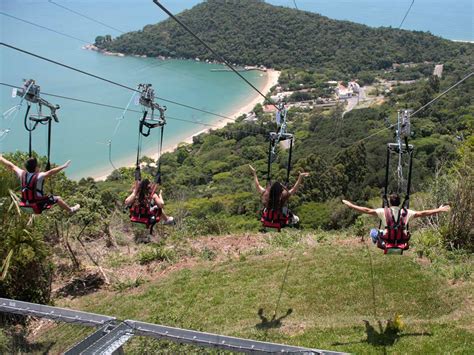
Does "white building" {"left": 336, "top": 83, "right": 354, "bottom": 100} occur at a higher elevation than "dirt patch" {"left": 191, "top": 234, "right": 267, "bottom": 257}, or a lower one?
higher

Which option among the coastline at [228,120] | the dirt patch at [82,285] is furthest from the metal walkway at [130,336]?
the coastline at [228,120]

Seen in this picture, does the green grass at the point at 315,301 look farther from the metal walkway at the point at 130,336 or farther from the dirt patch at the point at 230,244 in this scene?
the metal walkway at the point at 130,336

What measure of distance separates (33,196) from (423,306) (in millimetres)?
9464

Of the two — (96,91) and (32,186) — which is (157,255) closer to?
(32,186)

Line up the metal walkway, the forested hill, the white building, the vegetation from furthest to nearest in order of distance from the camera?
the forested hill, the white building, the vegetation, the metal walkway

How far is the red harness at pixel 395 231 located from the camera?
968 cm

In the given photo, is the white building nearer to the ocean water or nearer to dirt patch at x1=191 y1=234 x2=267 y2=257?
the ocean water

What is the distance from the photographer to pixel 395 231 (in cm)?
970

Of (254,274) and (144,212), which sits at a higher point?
(144,212)

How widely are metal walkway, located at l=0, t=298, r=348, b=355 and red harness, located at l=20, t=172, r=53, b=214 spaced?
4.46 metres

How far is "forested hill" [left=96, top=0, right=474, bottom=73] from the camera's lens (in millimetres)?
122750

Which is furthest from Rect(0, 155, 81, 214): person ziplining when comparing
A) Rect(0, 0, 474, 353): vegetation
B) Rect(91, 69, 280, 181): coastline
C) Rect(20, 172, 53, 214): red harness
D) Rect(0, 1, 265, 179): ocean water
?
Rect(91, 69, 280, 181): coastline

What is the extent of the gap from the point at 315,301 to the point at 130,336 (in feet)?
27.5

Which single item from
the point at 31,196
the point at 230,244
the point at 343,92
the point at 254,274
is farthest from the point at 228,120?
the point at 31,196
